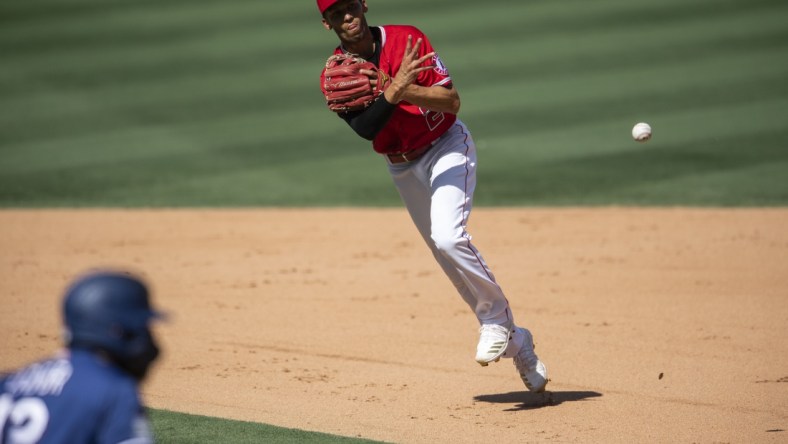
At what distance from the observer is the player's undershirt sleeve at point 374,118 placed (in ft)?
18.7

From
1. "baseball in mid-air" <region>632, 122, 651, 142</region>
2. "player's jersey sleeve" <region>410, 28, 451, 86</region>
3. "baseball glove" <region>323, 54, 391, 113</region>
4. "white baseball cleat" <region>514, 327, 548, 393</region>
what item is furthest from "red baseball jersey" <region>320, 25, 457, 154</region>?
"baseball in mid-air" <region>632, 122, 651, 142</region>

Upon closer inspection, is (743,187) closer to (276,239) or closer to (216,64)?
(276,239)

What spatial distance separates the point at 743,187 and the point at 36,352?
27.4 feet

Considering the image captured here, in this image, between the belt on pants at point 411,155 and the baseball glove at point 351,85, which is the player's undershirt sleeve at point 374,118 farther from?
the belt on pants at point 411,155

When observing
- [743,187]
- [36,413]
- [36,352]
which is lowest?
[743,187]

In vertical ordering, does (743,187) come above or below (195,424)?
below

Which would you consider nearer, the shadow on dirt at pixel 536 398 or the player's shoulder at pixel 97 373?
the player's shoulder at pixel 97 373

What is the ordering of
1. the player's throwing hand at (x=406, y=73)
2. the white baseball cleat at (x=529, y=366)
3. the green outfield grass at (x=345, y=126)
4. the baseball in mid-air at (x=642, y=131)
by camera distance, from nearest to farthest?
the player's throwing hand at (x=406, y=73) < the white baseball cleat at (x=529, y=366) < the baseball in mid-air at (x=642, y=131) < the green outfield grass at (x=345, y=126)

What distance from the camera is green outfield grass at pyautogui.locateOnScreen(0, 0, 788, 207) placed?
13125 millimetres

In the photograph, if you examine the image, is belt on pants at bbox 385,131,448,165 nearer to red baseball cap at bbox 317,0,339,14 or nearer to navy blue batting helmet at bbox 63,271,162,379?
red baseball cap at bbox 317,0,339,14

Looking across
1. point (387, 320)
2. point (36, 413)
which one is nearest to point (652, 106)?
point (387, 320)

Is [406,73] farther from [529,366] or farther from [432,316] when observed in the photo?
[432,316]

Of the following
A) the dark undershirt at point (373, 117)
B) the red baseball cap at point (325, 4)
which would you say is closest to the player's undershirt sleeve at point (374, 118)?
the dark undershirt at point (373, 117)

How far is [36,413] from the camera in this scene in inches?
109
